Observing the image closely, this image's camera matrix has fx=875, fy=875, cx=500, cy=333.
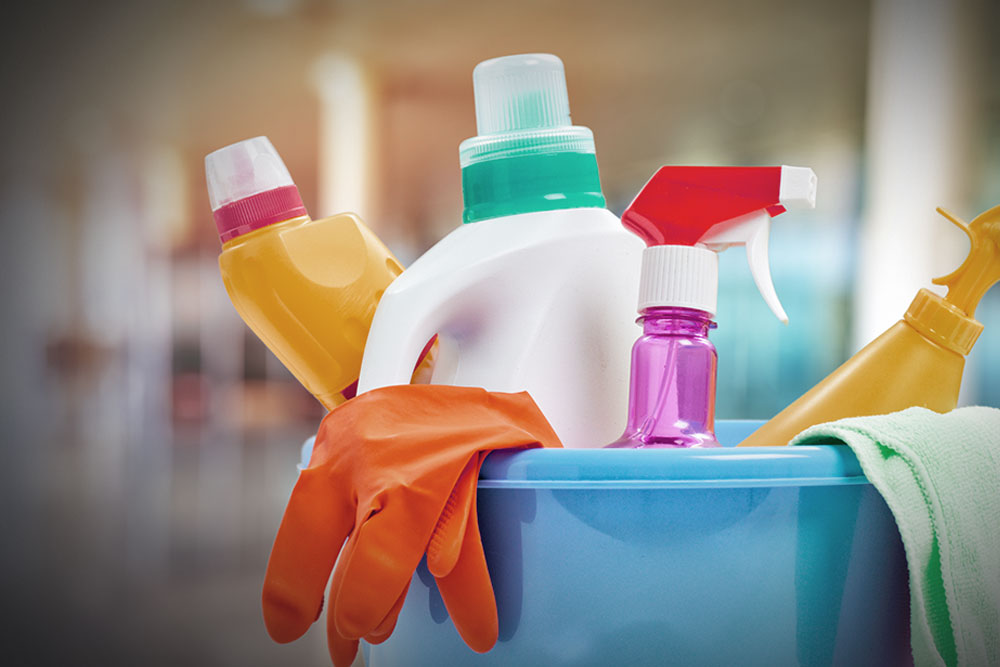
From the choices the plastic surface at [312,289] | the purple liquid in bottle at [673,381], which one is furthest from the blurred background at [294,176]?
the purple liquid in bottle at [673,381]

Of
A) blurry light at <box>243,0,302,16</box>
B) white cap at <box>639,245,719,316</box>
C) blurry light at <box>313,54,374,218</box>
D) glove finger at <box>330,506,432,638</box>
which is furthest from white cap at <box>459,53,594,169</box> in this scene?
blurry light at <box>243,0,302,16</box>

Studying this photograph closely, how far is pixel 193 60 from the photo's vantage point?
299 cm

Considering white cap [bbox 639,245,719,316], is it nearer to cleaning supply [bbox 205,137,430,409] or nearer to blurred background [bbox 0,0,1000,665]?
cleaning supply [bbox 205,137,430,409]

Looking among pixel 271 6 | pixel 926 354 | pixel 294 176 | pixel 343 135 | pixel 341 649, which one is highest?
pixel 271 6

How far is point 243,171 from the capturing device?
44 centimetres

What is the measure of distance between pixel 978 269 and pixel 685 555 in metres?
0.20

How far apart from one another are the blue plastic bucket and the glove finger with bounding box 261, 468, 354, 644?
6cm

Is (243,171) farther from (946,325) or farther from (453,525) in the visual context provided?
(946,325)

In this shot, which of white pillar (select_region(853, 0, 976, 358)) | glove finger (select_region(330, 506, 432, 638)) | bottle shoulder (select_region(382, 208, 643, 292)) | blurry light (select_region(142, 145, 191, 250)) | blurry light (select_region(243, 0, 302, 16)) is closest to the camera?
glove finger (select_region(330, 506, 432, 638))

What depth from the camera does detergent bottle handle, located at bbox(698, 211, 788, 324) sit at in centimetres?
39

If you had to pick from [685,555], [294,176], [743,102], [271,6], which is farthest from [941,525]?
[271,6]

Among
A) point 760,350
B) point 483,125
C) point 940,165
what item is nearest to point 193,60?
point 760,350

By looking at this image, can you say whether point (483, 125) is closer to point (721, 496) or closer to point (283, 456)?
point (721, 496)

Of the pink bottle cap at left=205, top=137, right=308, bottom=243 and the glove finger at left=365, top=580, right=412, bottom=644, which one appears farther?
the pink bottle cap at left=205, top=137, right=308, bottom=243
